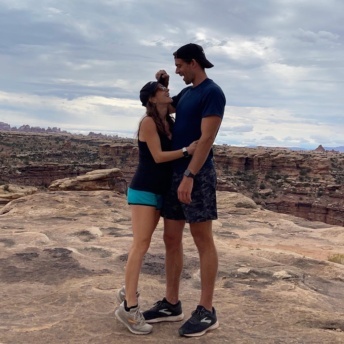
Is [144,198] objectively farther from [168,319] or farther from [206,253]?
[168,319]

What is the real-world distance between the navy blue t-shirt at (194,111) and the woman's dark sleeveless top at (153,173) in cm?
8

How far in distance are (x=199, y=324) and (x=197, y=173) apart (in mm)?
1243

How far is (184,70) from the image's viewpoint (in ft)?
12.8

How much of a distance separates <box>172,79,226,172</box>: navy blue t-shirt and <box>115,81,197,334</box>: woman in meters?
0.11

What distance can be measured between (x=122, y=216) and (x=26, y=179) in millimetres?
25108

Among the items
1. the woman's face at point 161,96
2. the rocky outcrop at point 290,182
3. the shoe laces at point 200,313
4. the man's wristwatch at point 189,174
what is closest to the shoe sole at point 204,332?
the shoe laces at point 200,313

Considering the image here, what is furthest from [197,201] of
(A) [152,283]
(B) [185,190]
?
(A) [152,283]

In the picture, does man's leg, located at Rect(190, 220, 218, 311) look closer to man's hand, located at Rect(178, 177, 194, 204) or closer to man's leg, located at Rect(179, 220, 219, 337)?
man's leg, located at Rect(179, 220, 219, 337)

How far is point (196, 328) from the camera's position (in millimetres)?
3830

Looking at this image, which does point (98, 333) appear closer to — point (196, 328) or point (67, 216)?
point (196, 328)

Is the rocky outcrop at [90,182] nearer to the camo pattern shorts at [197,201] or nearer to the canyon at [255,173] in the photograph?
the canyon at [255,173]

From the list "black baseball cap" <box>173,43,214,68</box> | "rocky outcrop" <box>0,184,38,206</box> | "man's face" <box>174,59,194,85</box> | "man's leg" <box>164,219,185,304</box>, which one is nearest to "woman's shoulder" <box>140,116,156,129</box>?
"man's face" <box>174,59,194,85</box>

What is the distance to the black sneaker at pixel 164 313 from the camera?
411 cm

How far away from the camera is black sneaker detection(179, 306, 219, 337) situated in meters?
3.82
